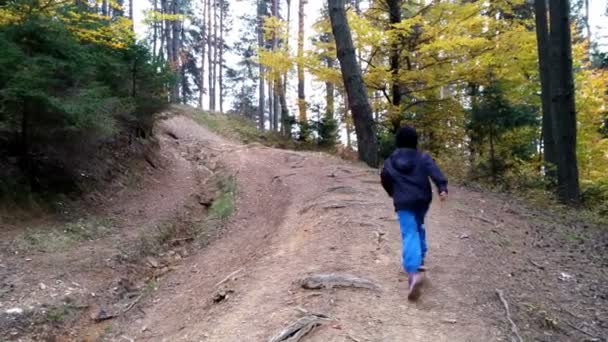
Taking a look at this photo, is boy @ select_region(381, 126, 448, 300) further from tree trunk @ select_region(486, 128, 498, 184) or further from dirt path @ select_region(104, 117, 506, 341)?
tree trunk @ select_region(486, 128, 498, 184)

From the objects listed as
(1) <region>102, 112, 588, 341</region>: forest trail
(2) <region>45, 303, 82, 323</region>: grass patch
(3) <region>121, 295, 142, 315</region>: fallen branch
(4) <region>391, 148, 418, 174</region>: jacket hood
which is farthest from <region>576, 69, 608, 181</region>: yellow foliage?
(2) <region>45, 303, 82, 323</region>: grass patch

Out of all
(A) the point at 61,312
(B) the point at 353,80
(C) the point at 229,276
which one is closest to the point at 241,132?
(B) the point at 353,80

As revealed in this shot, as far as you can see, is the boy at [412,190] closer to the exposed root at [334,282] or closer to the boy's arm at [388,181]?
the boy's arm at [388,181]

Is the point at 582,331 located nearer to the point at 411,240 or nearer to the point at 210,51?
the point at 411,240

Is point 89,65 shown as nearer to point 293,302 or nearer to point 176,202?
point 176,202

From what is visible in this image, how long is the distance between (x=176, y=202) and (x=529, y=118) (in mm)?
10067

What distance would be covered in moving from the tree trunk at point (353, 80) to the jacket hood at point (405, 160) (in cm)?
693

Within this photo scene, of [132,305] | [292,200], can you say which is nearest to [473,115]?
[292,200]

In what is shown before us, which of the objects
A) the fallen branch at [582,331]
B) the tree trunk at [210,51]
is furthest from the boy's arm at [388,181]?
the tree trunk at [210,51]

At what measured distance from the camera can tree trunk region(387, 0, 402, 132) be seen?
42.2ft

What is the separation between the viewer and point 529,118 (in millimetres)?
13781

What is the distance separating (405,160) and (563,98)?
7.94m

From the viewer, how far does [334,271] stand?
5.49 m

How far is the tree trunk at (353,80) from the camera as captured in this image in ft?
38.8
